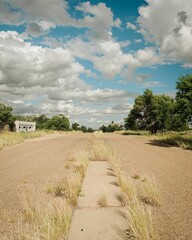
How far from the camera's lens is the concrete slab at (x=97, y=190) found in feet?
21.4

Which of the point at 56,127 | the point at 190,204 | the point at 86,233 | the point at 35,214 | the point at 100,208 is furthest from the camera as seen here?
the point at 56,127

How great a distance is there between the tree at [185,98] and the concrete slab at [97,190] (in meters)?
16.0

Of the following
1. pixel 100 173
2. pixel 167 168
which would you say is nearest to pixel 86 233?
pixel 100 173

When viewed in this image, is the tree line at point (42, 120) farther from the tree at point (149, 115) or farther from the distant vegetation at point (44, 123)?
the tree at point (149, 115)

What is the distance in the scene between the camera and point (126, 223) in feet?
16.7

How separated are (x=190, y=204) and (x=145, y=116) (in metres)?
61.2

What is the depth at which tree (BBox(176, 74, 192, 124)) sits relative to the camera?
23203mm

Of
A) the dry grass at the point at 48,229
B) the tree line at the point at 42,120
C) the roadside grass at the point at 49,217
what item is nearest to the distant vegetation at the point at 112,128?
the tree line at the point at 42,120

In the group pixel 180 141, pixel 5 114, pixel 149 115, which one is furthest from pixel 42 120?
pixel 180 141

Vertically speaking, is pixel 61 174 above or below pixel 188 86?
below

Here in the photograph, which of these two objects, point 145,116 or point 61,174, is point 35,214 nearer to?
point 61,174

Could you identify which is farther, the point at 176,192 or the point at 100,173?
the point at 100,173

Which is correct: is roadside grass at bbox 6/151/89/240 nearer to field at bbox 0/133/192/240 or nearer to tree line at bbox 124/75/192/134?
field at bbox 0/133/192/240

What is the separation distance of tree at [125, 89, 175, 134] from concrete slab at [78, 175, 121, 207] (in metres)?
43.9
